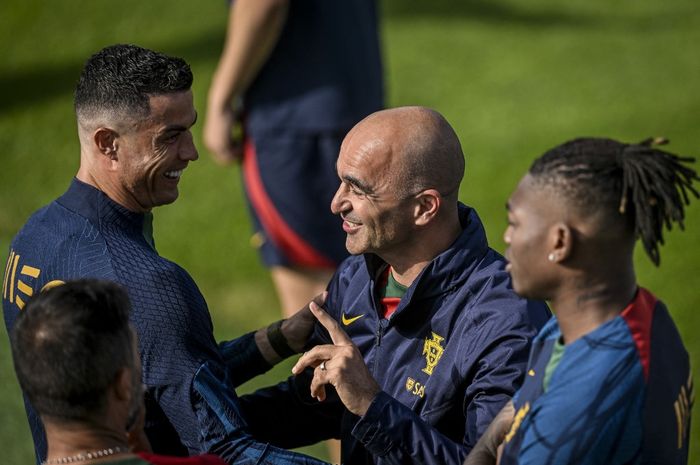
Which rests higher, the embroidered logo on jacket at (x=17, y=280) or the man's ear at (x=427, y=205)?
the man's ear at (x=427, y=205)

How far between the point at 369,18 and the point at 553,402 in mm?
3661

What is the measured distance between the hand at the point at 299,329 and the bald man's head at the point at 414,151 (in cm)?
58

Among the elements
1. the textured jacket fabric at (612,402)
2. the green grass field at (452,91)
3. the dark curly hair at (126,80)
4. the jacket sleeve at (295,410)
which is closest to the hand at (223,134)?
the green grass field at (452,91)

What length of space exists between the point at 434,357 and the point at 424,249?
1.23ft

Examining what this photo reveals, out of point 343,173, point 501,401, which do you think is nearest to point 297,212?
point 343,173

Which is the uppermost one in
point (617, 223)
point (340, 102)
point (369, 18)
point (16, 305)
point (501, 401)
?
point (369, 18)

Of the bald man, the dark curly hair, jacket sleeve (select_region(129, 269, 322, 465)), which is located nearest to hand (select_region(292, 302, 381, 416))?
the bald man

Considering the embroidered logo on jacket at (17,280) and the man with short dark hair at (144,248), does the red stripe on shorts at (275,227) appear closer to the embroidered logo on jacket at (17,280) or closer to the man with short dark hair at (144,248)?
the man with short dark hair at (144,248)

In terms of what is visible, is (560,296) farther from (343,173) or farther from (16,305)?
(16,305)

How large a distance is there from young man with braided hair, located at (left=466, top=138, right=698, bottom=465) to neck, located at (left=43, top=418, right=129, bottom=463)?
97 centimetres

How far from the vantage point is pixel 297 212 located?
6160mm

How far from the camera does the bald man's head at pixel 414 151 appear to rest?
3.75 meters

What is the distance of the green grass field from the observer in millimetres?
8320

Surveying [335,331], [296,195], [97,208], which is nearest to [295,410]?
[335,331]
